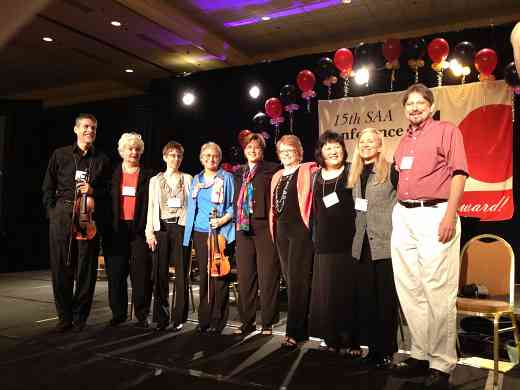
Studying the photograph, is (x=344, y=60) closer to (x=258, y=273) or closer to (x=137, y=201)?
(x=137, y=201)

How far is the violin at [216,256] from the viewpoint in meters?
3.58

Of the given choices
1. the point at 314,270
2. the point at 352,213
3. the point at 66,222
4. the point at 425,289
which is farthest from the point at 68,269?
the point at 425,289

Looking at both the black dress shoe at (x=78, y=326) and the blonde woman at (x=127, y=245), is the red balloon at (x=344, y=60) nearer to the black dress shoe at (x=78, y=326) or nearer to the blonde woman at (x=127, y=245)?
the blonde woman at (x=127, y=245)

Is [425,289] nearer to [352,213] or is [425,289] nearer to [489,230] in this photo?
[352,213]

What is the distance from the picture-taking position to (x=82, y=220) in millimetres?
3730

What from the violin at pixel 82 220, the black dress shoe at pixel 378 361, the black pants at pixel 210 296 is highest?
the violin at pixel 82 220

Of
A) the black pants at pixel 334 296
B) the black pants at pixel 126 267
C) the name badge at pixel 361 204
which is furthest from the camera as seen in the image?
the black pants at pixel 126 267

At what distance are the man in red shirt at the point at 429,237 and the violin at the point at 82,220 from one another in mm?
2411

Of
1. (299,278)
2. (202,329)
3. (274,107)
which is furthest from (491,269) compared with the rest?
(274,107)

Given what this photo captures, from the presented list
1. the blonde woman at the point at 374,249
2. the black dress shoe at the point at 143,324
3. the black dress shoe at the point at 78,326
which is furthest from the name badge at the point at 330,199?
the black dress shoe at the point at 78,326

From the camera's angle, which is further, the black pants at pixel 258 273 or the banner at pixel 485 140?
the banner at pixel 485 140

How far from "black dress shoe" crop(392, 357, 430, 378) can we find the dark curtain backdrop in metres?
5.15

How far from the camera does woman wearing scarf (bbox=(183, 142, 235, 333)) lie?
12.3ft

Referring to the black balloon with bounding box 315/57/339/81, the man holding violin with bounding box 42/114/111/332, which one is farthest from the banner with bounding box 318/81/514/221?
the man holding violin with bounding box 42/114/111/332
